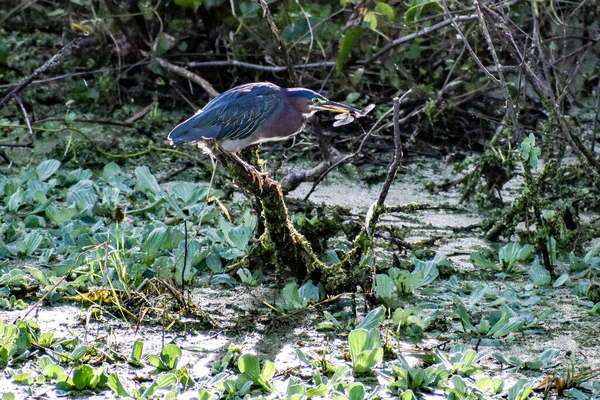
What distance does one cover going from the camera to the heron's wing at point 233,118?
11.1 ft

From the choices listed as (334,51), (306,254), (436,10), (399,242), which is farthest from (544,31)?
(306,254)

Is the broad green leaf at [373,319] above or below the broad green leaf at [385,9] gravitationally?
below

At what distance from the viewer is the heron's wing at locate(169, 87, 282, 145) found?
3383 millimetres

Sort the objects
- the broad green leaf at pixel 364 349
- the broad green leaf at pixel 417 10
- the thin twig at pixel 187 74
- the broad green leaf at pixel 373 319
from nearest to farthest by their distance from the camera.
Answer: the broad green leaf at pixel 364 349 < the broad green leaf at pixel 373 319 < the broad green leaf at pixel 417 10 < the thin twig at pixel 187 74

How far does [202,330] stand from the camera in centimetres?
304

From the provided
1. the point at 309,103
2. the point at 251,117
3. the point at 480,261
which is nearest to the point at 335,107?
the point at 309,103

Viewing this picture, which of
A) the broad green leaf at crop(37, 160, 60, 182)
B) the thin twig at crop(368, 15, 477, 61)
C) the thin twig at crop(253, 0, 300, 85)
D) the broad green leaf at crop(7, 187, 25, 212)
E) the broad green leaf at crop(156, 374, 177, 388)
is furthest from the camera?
the thin twig at crop(368, 15, 477, 61)

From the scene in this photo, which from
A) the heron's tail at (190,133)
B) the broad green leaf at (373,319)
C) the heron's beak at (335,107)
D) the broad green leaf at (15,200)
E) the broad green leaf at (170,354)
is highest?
the heron's beak at (335,107)

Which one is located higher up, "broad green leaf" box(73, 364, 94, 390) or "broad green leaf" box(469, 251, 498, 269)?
"broad green leaf" box(73, 364, 94, 390)

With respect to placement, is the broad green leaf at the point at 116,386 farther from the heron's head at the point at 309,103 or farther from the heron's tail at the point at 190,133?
the heron's head at the point at 309,103

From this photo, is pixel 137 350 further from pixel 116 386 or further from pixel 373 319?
pixel 373 319

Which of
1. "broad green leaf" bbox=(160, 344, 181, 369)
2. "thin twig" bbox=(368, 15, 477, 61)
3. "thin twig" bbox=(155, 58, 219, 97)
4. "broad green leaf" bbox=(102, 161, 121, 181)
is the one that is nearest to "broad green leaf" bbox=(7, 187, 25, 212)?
"broad green leaf" bbox=(102, 161, 121, 181)

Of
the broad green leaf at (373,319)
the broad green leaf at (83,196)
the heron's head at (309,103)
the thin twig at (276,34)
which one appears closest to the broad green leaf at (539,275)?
the broad green leaf at (373,319)

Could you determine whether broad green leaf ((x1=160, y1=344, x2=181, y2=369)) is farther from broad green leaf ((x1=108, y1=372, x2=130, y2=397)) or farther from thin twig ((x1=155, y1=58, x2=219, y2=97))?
thin twig ((x1=155, y1=58, x2=219, y2=97))
